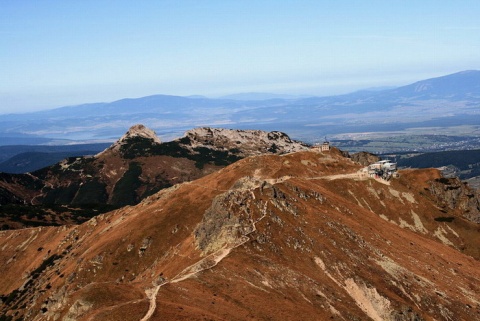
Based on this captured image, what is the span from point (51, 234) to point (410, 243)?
138622mm

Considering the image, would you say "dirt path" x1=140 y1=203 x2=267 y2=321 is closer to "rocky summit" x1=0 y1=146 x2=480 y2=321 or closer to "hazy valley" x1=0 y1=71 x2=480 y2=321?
"rocky summit" x1=0 y1=146 x2=480 y2=321

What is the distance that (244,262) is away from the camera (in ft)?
354

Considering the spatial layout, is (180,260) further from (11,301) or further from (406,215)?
(406,215)

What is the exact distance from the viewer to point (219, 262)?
350 feet

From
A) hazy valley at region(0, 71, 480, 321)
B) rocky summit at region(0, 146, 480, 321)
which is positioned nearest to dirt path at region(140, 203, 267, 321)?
rocky summit at region(0, 146, 480, 321)

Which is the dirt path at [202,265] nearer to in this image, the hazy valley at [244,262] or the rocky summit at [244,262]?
the rocky summit at [244,262]

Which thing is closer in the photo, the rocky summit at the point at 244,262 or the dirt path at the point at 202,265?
the dirt path at the point at 202,265

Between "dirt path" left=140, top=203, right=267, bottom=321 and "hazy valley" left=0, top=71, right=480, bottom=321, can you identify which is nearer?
"dirt path" left=140, top=203, right=267, bottom=321

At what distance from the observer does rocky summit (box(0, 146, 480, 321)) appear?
301 feet

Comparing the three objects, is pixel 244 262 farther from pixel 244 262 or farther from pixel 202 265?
pixel 202 265

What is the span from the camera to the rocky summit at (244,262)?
301 ft

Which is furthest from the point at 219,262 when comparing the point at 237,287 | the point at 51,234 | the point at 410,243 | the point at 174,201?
the point at 51,234

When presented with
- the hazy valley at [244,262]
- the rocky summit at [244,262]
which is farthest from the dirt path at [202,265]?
the hazy valley at [244,262]

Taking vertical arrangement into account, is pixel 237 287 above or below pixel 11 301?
above
